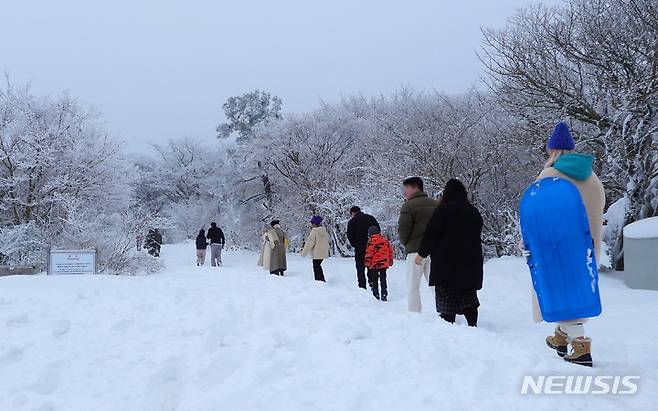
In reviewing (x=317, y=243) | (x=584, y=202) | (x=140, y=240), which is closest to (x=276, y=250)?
(x=317, y=243)

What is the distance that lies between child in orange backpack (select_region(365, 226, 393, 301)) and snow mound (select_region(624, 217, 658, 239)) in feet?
13.7

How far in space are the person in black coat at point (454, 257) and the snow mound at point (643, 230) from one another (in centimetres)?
488

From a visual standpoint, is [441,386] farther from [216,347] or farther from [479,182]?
[479,182]

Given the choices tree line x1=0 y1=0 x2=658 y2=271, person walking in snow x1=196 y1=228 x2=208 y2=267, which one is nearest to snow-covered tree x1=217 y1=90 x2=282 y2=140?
tree line x1=0 y1=0 x2=658 y2=271

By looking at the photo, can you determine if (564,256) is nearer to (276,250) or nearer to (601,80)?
(601,80)

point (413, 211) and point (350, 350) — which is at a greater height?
point (413, 211)

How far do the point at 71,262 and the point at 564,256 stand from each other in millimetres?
9895

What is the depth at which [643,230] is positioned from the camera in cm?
856

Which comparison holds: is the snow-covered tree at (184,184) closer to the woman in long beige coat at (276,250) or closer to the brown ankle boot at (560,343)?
the woman in long beige coat at (276,250)

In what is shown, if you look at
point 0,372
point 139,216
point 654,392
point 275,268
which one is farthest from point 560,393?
point 139,216

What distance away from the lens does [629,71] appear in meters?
10.6

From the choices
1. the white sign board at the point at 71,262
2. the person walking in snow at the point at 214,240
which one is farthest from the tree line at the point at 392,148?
the white sign board at the point at 71,262

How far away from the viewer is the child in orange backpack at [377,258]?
8859 millimetres

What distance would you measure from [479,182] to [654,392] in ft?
56.7
